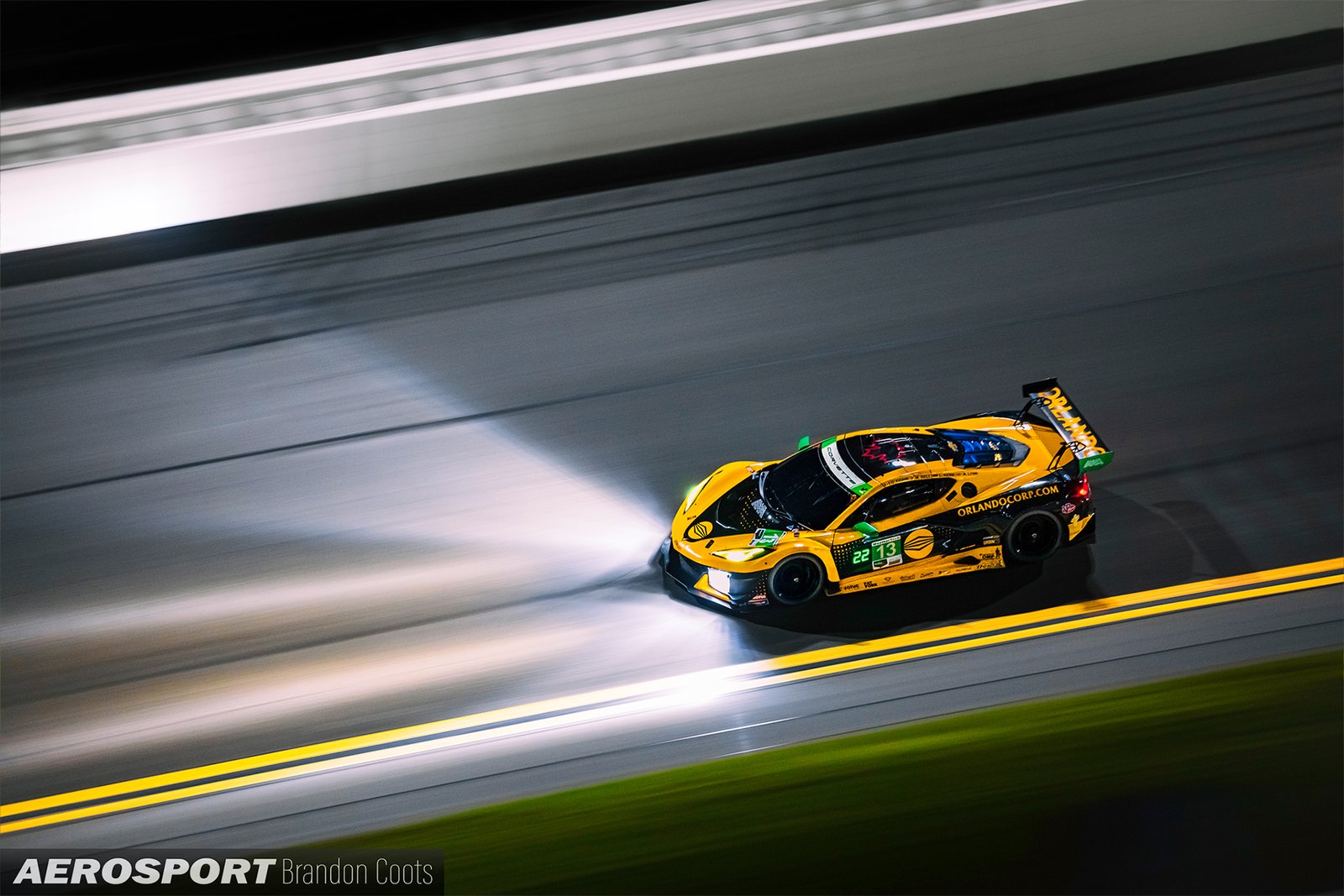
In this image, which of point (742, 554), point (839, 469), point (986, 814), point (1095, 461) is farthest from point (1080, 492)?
point (986, 814)

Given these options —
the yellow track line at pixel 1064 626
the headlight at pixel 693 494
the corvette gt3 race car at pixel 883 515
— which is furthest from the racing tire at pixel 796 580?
the headlight at pixel 693 494

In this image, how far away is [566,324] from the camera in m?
13.4

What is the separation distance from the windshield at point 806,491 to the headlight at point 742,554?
0.41 metres

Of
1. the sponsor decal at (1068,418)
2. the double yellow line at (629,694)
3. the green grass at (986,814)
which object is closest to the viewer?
the green grass at (986,814)

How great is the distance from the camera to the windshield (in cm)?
945

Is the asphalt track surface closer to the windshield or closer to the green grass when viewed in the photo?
the windshield

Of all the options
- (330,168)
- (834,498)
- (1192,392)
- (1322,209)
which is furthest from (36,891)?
(1322,209)

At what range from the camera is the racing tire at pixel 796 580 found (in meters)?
9.39

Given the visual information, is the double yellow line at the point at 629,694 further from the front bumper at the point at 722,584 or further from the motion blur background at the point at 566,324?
the front bumper at the point at 722,584

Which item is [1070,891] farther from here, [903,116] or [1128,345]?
[903,116]

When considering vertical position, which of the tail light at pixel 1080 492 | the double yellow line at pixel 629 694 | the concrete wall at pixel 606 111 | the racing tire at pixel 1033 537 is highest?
the concrete wall at pixel 606 111

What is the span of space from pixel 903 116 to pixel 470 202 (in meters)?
5.82

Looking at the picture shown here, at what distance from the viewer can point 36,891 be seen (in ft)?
25.5

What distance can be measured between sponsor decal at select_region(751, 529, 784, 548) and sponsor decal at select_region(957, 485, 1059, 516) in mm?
1505
